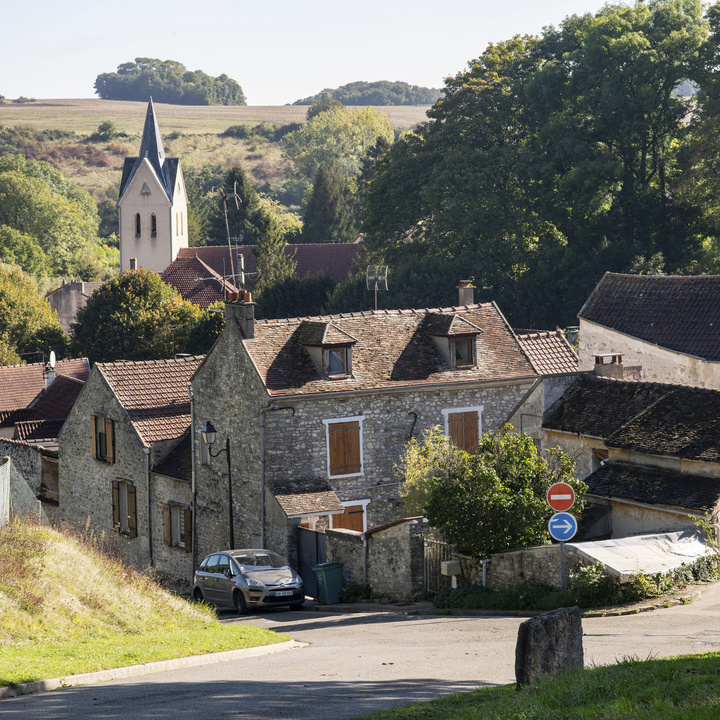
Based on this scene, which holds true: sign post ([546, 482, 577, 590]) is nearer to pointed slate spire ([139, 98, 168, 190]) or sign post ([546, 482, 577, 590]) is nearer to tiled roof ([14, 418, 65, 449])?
tiled roof ([14, 418, 65, 449])

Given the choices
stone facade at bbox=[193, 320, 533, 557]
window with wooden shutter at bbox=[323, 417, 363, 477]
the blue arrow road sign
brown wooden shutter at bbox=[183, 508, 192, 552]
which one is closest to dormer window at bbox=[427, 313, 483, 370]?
stone facade at bbox=[193, 320, 533, 557]

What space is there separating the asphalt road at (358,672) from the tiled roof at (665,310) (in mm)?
13877

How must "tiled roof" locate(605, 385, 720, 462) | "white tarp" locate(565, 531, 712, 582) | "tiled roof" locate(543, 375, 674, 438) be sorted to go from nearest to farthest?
"white tarp" locate(565, 531, 712, 582) → "tiled roof" locate(605, 385, 720, 462) → "tiled roof" locate(543, 375, 674, 438)

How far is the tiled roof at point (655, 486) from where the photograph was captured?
21.6m

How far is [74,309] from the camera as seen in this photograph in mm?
79688

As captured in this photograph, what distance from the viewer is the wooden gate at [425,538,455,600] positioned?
22562 millimetres

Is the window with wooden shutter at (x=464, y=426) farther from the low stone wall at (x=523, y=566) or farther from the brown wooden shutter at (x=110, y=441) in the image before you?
the brown wooden shutter at (x=110, y=441)

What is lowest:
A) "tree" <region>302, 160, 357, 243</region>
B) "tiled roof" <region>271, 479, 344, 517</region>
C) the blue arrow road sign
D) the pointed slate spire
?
"tiled roof" <region>271, 479, 344, 517</region>

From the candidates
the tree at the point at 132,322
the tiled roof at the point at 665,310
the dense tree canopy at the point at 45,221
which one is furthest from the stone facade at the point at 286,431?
the dense tree canopy at the point at 45,221

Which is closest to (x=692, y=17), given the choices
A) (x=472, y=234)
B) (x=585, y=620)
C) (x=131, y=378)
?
(x=472, y=234)

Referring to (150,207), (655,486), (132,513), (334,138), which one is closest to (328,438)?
(132,513)

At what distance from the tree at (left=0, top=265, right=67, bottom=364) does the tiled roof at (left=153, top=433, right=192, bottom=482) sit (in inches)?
1307

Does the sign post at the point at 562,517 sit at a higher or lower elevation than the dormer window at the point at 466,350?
lower

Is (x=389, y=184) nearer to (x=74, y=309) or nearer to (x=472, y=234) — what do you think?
(x=472, y=234)
